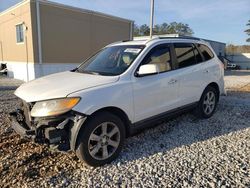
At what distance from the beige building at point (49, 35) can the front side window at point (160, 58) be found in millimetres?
10321

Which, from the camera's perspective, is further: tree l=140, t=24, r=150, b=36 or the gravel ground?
tree l=140, t=24, r=150, b=36

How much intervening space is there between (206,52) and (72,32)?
10705mm

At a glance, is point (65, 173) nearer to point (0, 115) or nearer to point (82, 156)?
A: point (82, 156)

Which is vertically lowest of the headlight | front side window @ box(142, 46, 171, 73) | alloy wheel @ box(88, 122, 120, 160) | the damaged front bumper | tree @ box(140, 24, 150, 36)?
alloy wheel @ box(88, 122, 120, 160)

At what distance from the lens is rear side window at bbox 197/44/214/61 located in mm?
5520

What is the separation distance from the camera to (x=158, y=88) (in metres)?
4.12

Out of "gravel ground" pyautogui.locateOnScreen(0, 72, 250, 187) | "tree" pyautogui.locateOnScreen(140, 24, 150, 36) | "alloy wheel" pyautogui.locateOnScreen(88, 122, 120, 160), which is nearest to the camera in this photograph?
"gravel ground" pyautogui.locateOnScreen(0, 72, 250, 187)

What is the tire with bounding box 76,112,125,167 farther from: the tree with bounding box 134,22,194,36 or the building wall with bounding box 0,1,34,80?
the tree with bounding box 134,22,194,36

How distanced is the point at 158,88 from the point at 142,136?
1066 millimetres

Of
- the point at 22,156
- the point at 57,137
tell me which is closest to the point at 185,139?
the point at 57,137

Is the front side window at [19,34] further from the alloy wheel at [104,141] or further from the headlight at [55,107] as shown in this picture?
the alloy wheel at [104,141]

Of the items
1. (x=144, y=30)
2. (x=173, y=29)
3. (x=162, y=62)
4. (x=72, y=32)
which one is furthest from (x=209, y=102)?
(x=173, y=29)

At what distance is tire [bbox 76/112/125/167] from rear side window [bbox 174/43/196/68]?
2.01 meters

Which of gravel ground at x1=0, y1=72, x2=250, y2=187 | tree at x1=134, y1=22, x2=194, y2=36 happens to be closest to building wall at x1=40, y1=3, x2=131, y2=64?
gravel ground at x1=0, y1=72, x2=250, y2=187
